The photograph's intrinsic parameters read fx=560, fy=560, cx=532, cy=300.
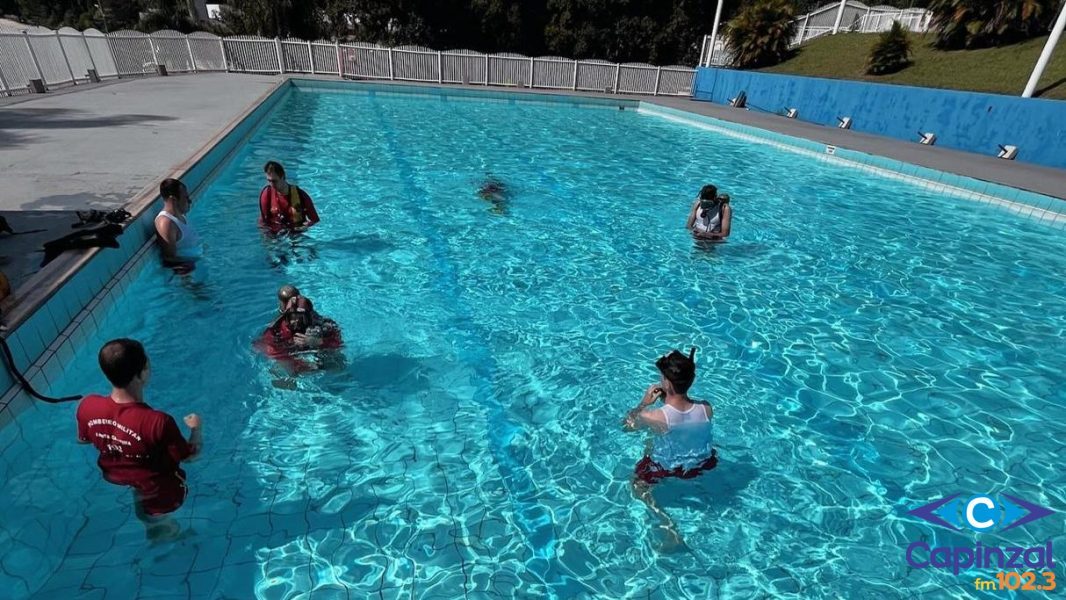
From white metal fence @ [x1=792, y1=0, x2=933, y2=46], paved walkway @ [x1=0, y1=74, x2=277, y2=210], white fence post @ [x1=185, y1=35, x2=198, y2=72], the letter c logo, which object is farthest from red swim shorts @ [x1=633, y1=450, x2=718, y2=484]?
white metal fence @ [x1=792, y1=0, x2=933, y2=46]

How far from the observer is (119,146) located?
934 cm

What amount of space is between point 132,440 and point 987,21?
29.3 m

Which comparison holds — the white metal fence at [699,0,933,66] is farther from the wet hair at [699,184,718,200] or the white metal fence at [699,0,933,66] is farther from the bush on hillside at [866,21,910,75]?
the wet hair at [699,184,718,200]

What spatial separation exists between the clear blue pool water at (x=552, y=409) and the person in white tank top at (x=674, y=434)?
0.17 metres

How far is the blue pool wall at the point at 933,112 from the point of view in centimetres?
1469

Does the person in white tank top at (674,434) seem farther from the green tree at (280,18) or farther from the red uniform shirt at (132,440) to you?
the green tree at (280,18)

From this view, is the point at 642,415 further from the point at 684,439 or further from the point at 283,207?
the point at 283,207

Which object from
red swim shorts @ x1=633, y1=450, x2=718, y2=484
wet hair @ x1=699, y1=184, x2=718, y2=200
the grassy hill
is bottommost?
red swim shorts @ x1=633, y1=450, x2=718, y2=484

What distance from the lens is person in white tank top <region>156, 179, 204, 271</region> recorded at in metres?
6.15

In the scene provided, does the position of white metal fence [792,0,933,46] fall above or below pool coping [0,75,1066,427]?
above

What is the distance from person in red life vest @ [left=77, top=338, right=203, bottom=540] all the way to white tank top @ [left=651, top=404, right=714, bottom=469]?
2.70 meters

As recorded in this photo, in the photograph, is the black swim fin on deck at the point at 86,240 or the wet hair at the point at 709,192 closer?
the black swim fin on deck at the point at 86,240

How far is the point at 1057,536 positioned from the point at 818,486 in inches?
59.2

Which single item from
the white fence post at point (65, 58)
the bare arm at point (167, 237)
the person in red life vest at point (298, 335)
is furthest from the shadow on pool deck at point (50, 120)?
the person in red life vest at point (298, 335)
